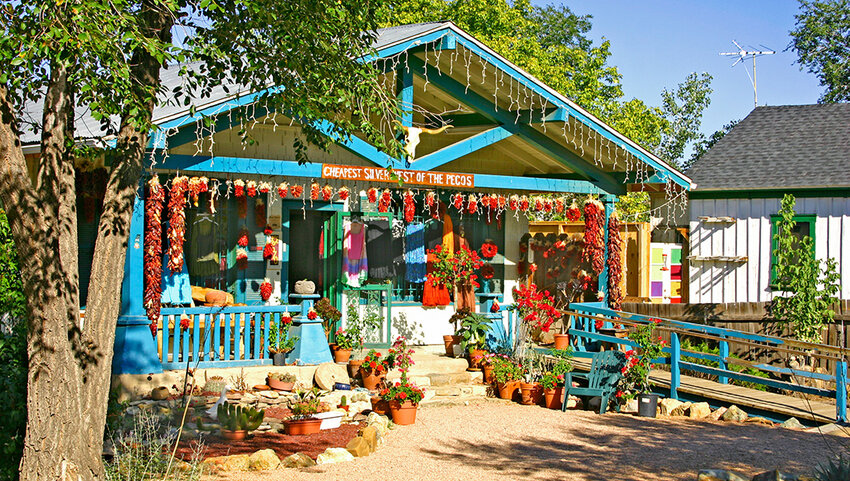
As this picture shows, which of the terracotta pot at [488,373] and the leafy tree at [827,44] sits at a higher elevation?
the leafy tree at [827,44]

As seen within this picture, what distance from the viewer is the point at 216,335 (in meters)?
11.3

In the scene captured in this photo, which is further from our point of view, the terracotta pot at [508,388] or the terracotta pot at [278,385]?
the terracotta pot at [508,388]

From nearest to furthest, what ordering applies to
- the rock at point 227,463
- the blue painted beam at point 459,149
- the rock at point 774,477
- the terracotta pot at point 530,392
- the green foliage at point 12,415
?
1. the green foliage at point 12,415
2. the rock at point 774,477
3. the rock at point 227,463
4. the terracotta pot at point 530,392
5. the blue painted beam at point 459,149

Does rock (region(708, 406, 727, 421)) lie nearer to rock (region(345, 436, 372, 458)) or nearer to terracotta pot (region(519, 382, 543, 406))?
terracotta pot (region(519, 382, 543, 406))

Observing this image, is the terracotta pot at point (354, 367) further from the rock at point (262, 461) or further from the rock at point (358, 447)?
the rock at point (262, 461)

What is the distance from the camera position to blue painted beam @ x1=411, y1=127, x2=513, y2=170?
41.9 feet

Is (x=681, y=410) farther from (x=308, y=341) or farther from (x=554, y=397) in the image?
(x=308, y=341)

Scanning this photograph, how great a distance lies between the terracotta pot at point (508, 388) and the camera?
1238 cm

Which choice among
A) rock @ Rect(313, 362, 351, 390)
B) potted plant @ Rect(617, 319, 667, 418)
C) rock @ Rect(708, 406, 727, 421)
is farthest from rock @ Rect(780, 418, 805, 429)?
rock @ Rect(313, 362, 351, 390)

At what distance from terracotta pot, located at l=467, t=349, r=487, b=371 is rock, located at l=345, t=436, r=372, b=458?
3.96 metres

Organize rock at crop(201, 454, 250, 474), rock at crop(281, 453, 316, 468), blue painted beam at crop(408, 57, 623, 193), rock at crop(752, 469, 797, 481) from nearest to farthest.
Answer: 1. rock at crop(752, 469, 797, 481)
2. rock at crop(201, 454, 250, 474)
3. rock at crop(281, 453, 316, 468)
4. blue painted beam at crop(408, 57, 623, 193)

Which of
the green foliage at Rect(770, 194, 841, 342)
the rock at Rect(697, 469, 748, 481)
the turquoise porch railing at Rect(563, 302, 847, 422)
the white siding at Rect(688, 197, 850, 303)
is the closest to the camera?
the rock at Rect(697, 469, 748, 481)

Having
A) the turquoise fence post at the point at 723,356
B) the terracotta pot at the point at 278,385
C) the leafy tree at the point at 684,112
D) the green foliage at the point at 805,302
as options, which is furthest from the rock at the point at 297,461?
the leafy tree at the point at 684,112

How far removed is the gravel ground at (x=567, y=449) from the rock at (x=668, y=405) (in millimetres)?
339
